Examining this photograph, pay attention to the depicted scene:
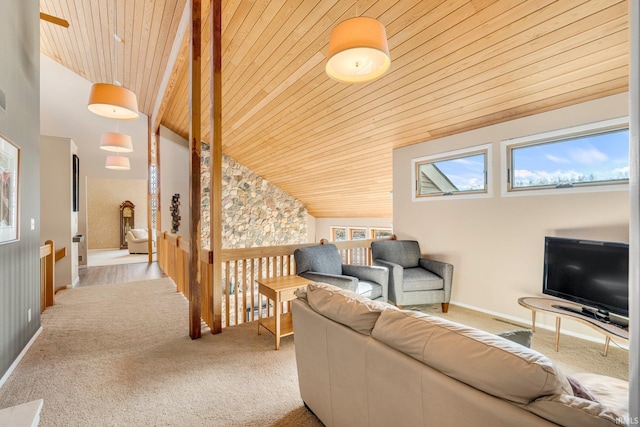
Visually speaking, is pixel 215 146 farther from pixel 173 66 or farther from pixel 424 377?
pixel 424 377

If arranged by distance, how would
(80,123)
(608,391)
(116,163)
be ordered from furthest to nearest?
(80,123), (116,163), (608,391)

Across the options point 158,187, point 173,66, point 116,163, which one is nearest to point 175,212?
point 158,187

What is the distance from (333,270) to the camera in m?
3.46

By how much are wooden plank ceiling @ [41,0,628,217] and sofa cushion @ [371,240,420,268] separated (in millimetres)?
1495

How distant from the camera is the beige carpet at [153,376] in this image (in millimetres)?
1747

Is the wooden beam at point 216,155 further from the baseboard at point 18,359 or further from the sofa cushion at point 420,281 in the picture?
the sofa cushion at point 420,281

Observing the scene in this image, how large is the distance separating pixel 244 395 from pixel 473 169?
136 inches

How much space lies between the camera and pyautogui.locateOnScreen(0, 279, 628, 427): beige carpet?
1.76 m

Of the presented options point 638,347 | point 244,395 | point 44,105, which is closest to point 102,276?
point 44,105

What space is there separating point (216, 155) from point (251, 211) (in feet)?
14.1

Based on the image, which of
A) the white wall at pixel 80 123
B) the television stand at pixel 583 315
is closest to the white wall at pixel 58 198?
the white wall at pixel 80 123

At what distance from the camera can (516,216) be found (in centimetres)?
322

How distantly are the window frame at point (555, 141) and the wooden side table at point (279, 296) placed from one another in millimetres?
2506

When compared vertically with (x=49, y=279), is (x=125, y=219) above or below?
above
